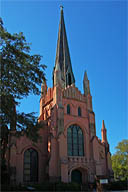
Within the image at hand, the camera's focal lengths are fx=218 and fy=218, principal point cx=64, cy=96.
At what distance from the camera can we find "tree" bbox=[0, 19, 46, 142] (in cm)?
2016

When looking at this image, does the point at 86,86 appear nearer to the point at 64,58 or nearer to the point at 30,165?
the point at 64,58

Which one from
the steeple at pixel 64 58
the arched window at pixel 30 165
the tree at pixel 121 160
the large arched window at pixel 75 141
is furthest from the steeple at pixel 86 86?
the tree at pixel 121 160

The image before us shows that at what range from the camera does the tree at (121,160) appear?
46469 millimetres

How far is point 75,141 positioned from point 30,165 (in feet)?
23.0

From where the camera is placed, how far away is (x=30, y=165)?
90.3ft

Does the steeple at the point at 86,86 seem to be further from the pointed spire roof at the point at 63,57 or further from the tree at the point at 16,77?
the tree at the point at 16,77

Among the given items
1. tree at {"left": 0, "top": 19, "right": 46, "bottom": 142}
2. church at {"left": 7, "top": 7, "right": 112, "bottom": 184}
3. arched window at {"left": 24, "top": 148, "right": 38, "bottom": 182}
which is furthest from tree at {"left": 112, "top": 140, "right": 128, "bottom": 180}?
tree at {"left": 0, "top": 19, "right": 46, "bottom": 142}

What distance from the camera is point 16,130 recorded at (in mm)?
24094

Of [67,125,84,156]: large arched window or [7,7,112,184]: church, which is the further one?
[67,125,84,156]: large arched window

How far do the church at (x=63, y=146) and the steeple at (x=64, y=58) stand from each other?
3.44 m

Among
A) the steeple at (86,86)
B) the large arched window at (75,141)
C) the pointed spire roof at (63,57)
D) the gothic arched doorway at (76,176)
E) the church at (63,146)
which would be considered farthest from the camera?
the pointed spire roof at (63,57)

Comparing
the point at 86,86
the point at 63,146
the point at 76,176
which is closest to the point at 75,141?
the point at 63,146

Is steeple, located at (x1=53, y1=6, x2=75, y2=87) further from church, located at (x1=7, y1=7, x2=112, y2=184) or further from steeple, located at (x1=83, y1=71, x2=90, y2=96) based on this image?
church, located at (x1=7, y1=7, x2=112, y2=184)

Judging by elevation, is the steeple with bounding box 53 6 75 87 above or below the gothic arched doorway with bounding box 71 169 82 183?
above
